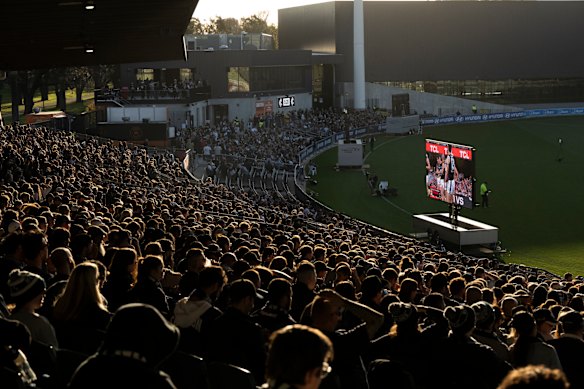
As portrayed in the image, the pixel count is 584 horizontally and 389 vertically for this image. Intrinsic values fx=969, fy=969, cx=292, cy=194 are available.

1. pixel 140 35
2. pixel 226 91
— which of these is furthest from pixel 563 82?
pixel 140 35

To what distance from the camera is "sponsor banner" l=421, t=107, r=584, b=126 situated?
3383 inches

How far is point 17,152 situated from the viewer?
27203 mm

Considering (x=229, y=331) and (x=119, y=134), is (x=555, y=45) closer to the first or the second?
(x=119, y=134)

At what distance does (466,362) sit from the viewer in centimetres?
700

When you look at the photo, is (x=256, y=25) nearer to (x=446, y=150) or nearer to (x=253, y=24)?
(x=253, y=24)

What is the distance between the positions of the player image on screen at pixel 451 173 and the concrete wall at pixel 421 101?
54946 millimetres

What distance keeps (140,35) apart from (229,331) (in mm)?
21213

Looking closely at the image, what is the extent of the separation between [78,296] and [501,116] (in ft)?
289

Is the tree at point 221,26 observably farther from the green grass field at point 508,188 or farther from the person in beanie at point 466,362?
the person in beanie at point 466,362

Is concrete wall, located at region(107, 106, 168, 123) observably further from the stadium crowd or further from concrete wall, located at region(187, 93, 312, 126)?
the stadium crowd

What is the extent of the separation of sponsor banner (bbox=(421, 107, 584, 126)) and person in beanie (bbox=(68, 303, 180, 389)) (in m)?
80.9

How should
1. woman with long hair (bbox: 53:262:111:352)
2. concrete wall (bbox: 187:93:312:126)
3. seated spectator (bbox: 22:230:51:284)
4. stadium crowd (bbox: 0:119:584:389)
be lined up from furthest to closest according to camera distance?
concrete wall (bbox: 187:93:312:126) → seated spectator (bbox: 22:230:51:284) → woman with long hair (bbox: 53:262:111:352) → stadium crowd (bbox: 0:119:584:389)

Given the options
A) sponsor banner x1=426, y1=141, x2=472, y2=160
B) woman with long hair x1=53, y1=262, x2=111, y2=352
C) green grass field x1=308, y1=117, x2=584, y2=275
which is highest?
woman with long hair x1=53, y1=262, x2=111, y2=352

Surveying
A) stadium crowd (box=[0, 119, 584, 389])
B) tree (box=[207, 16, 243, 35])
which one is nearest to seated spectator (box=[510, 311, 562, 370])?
stadium crowd (box=[0, 119, 584, 389])
